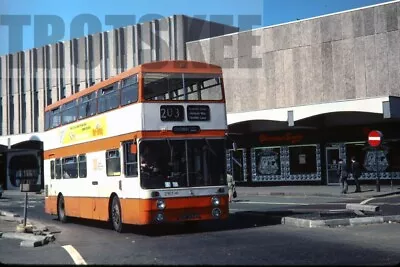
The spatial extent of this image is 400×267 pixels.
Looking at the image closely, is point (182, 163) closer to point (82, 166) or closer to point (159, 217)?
point (159, 217)

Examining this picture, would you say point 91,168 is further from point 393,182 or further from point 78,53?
point 78,53

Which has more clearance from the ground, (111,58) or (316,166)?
(111,58)

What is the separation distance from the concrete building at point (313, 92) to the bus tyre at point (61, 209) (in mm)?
15448

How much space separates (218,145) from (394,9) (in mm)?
21120

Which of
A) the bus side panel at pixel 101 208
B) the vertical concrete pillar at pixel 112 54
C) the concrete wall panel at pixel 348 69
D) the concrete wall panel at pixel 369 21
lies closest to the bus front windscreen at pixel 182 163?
the bus side panel at pixel 101 208

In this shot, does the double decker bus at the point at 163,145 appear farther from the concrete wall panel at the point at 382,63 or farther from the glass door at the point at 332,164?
the glass door at the point at 332,164

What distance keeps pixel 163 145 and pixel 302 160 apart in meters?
22.4

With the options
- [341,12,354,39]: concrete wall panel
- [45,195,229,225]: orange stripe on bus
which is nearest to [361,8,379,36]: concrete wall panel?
[341,12,354,39]: concrete wall panel

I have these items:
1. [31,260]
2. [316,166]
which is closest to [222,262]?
[31,260]

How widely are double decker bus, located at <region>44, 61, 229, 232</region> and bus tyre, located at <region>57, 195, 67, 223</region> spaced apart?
3935mm

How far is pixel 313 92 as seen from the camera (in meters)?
34.3

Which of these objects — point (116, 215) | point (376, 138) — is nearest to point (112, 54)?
point (376, 138)

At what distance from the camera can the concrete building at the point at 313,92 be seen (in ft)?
101

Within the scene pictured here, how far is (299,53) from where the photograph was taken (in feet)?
114
